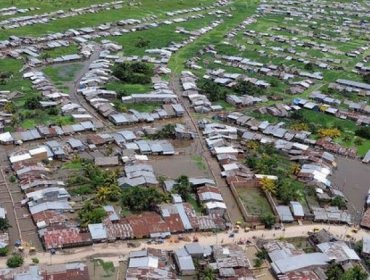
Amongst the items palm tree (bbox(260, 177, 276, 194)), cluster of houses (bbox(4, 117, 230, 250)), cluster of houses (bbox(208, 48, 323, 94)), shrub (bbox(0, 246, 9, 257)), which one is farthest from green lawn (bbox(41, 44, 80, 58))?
shrub (bbox(0, 246, 9, 257))

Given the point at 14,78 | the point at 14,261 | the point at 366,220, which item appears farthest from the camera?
the point at 14,78

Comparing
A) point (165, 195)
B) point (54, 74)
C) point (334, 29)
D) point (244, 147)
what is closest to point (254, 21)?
point (334, 29)

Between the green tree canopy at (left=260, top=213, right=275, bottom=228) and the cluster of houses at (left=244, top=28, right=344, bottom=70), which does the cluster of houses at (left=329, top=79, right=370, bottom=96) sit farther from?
the green tree canopy at (left=260, top=213, right=275, bottom=228)

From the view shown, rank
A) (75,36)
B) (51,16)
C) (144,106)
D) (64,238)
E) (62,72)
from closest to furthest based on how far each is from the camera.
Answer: (64,238), (144,106), (62,72), (75,36), (51,16)

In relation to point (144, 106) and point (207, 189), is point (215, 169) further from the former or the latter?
point (144, 106)

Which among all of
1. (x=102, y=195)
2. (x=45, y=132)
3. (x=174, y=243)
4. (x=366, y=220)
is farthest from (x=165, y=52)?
(x=174, y=243)

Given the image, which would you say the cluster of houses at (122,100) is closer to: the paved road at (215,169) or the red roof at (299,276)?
the paved road at (215,169)

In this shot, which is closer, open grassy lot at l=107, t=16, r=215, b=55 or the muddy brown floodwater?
Result: the muddy brown floodwater
